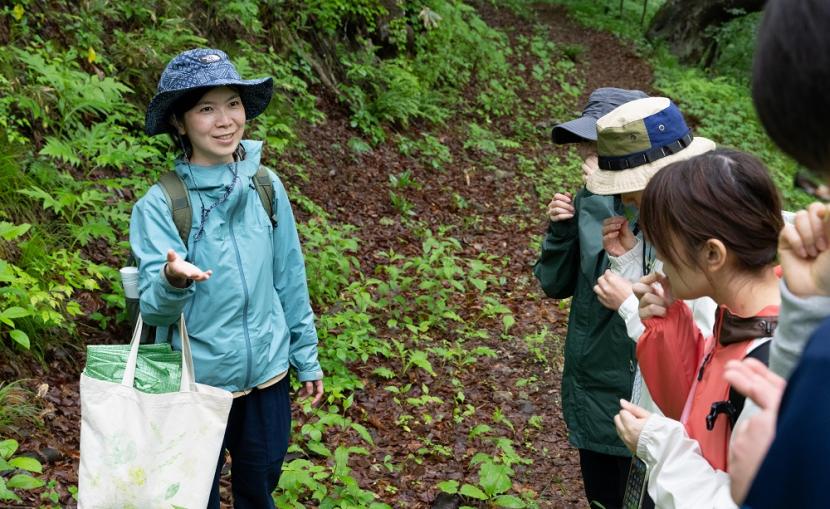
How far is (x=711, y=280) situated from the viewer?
1998 mm

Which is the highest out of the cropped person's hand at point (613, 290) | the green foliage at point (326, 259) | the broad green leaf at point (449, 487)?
the cropped person's hand at point (613, 290)

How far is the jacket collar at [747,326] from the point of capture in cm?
188

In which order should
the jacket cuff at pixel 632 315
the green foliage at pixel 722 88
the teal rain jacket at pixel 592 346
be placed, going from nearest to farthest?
1. the jacket cuff at pixel 632 315
2. the teal rain jacket at pixel 592 346
3. the green foliage at pixel 722 88

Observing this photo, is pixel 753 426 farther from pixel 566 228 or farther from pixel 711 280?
pixel 566 228

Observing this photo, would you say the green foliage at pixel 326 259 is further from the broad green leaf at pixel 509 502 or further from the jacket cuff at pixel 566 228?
the jacket cuff at pixel 566 228

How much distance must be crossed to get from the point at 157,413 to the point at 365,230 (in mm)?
5415

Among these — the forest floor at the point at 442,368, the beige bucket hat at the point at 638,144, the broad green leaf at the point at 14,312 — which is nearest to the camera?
the beige bucket hat at the point at 638,144

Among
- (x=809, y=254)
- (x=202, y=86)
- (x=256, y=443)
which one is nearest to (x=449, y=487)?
(x=256, y=443)

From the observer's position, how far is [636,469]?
2365mm

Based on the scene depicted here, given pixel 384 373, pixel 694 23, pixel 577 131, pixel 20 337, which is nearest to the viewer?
pixel 577 131

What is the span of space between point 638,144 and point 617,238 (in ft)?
1.27

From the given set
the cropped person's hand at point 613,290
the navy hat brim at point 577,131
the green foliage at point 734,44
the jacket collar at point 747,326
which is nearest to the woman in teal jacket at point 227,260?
the navy hat brim at point 577,131

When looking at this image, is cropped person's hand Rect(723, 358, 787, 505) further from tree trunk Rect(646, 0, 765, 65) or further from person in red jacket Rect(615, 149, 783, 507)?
tree trunk Rect(646, 0, 765, 65)

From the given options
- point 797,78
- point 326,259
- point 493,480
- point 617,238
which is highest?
point 797,78
